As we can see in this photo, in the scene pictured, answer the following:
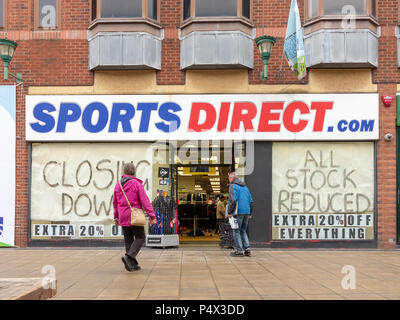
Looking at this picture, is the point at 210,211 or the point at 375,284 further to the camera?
the point at 210,211

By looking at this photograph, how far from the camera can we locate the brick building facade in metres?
11.7

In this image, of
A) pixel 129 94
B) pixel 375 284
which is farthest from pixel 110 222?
pixel 375 284

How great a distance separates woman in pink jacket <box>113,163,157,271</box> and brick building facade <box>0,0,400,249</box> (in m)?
4.46

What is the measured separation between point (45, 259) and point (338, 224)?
6.85 m

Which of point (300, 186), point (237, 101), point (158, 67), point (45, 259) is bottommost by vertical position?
point (45, 259)

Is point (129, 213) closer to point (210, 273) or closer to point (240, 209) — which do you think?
point (210, 273)

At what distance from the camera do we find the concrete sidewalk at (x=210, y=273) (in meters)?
6.21

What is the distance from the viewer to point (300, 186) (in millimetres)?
11898

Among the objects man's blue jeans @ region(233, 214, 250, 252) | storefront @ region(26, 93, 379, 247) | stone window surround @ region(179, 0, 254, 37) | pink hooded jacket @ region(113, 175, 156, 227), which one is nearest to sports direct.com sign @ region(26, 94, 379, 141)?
storefront @ region(26, 93, 379, 247)

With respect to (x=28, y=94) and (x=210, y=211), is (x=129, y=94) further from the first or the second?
(x=210, y=211)

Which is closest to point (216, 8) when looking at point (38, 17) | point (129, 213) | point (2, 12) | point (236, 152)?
point (236, 152)

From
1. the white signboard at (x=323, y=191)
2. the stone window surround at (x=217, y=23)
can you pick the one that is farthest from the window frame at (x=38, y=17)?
the white signboard at (x=323, y=191)

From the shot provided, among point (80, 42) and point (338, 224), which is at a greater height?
point (80, 42)

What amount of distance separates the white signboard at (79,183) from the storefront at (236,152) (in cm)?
2
